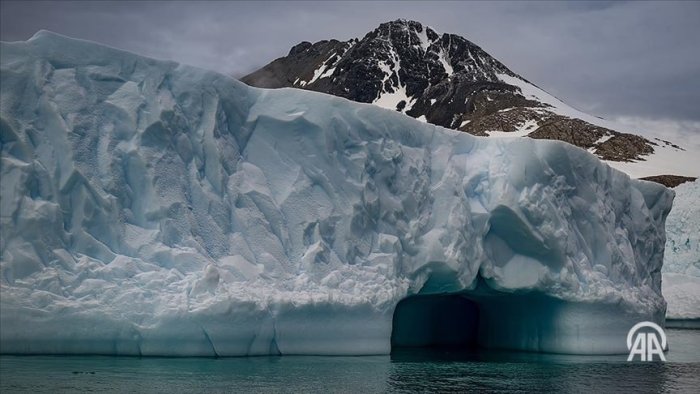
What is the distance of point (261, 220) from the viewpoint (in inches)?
491

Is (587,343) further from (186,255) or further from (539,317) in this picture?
(186,255)

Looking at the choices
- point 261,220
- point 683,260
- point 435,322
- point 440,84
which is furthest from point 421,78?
point 261,220

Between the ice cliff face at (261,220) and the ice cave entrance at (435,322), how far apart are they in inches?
73.4

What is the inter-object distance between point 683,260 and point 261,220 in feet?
73.1

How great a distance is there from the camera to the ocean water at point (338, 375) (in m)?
8.77

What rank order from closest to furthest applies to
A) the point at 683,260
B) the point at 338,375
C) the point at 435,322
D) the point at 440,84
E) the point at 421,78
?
the point at 338,375
the point at 435,322
the point at 683,260
the point at 440,84
the point at 421,78

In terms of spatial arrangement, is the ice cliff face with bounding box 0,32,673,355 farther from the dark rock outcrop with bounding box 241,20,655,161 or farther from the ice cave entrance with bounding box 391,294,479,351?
the dark rock outcrop with bounding box 241,20,655,161

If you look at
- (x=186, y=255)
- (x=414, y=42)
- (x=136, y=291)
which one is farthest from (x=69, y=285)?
(x=414, y=42)

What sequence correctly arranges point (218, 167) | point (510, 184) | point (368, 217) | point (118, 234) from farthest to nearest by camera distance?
point (510, 184) → point (368, 217) → point (218, 167) → point (118, 234)

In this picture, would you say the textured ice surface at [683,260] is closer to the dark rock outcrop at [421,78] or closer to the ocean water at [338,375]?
the ocean water at [338,375]

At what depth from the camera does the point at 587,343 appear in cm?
1571

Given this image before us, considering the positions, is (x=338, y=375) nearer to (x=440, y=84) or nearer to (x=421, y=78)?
(x=440, y=84)

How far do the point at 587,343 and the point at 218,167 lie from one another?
806 cm

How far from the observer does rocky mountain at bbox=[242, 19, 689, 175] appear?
5434 cm
